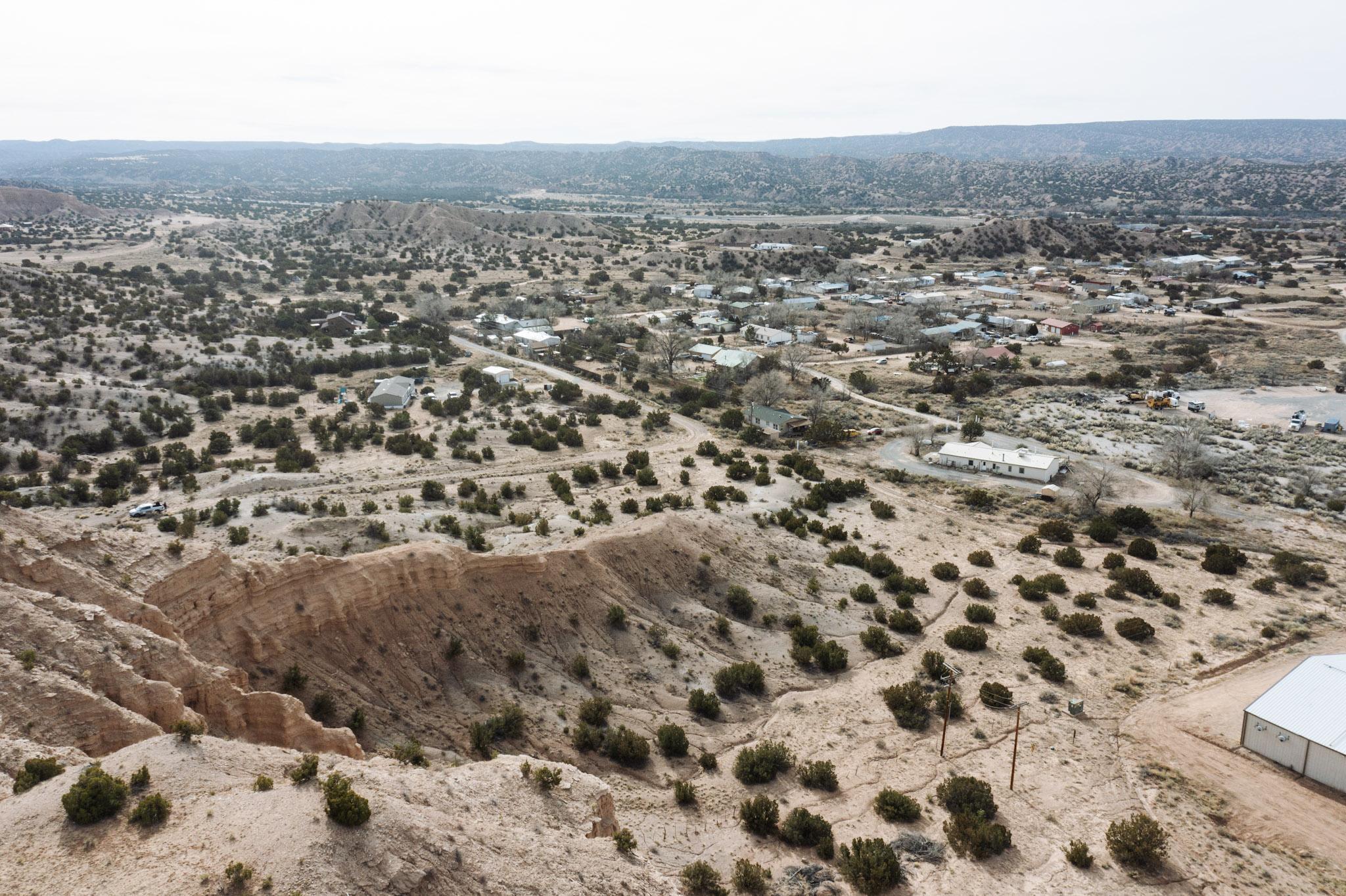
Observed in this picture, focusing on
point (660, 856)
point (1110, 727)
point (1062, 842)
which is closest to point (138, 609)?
point (660, 856)

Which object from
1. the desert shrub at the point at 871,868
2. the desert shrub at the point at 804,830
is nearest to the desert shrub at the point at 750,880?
the desert shrub at the point at 804,830

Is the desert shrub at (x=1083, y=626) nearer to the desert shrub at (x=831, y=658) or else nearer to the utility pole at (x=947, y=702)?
the utility pole at (x=947, y=702)

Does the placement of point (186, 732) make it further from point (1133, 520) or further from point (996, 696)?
point (1133, 520)

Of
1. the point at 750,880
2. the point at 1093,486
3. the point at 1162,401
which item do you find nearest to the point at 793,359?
the point at 1162,401

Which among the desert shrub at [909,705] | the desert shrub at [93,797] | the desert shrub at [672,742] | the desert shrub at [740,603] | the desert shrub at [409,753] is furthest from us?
the desert shrub at [740,603]

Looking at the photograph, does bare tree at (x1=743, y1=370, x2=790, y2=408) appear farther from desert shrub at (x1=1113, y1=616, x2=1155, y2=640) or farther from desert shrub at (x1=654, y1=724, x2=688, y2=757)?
desert shrub at (x1=654, y1=724, x2=688, y2=757)

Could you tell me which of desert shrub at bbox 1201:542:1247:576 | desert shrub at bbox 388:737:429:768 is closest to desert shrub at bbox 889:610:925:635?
desert shrub at bbox 1201:542:1247:576
